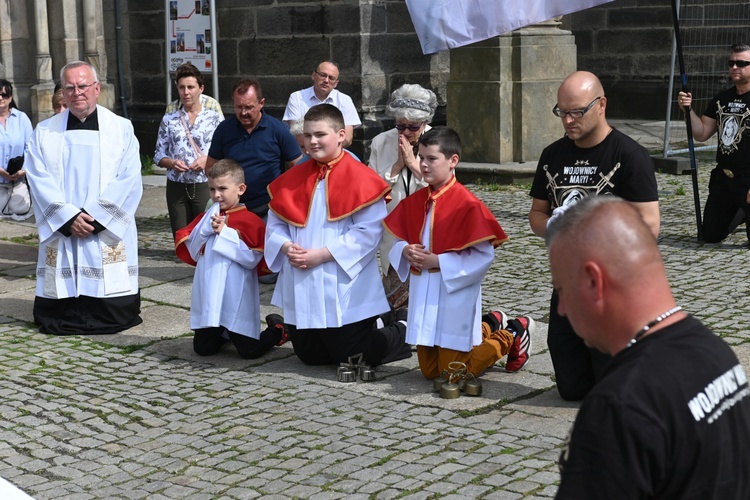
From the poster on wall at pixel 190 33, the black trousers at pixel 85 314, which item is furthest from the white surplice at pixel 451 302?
the poster on wall at pixel 190 33

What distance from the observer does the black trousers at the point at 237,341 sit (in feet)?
21.7

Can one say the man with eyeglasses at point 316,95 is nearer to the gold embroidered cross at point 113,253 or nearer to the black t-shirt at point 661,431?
the gold embroidered cross at point 113,253

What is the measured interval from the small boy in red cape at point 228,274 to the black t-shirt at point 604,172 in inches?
78.1

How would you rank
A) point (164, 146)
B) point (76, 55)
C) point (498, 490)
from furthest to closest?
point (76, 55)
point (164, 146)
point (498, 490)

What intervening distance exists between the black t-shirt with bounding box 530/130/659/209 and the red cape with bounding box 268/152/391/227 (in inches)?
44.8

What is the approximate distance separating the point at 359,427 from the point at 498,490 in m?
1.04

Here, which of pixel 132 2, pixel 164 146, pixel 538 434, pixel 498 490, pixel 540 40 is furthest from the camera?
pixel 132 2

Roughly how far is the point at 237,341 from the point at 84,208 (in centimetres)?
158

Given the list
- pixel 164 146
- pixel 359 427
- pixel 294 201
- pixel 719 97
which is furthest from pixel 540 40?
pixel 359 427

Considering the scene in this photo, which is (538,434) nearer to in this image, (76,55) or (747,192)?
(747,192)

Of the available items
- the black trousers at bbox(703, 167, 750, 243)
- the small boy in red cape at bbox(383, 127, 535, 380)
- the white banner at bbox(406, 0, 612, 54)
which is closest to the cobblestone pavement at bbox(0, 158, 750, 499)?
the small boy in red cape at bbox(383, 127, 535, 380)

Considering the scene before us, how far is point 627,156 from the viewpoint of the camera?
5332mm

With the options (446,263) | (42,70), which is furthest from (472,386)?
(42,70)

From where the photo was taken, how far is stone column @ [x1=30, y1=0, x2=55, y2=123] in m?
14.0
